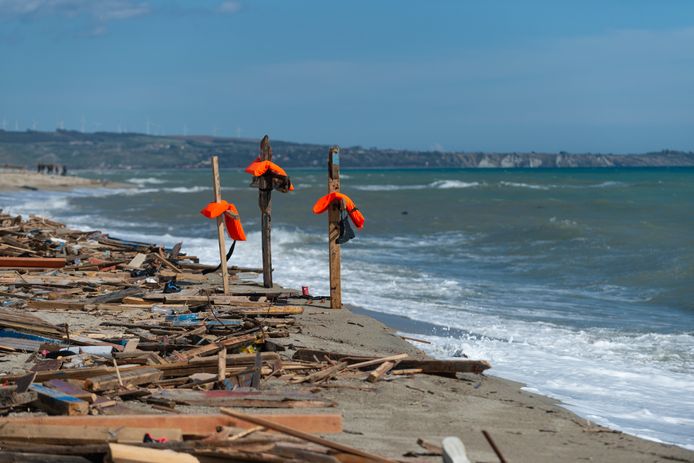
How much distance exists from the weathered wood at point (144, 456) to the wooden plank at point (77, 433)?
32 centimetres

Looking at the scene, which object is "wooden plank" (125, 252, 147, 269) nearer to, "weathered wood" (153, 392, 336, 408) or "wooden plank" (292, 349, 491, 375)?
"wooden plank" (292, 349, 491, 375)

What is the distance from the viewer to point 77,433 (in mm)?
5676

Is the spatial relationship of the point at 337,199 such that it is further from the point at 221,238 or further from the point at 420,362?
the point at 420,362

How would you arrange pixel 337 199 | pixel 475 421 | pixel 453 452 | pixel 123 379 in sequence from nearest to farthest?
pixel 453 452 < pixel 123 379 < pixel 475 421 < pixel 337 199

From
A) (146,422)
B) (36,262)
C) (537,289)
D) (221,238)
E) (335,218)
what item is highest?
(335,218)

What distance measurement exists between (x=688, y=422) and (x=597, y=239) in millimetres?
21389

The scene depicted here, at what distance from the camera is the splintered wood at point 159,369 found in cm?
557

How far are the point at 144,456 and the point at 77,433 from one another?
719mm

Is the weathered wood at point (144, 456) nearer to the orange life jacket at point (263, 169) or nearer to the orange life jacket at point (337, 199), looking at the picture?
the orange life jacket at point (337, 199)

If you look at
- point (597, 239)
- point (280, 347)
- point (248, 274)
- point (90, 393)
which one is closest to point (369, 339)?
point (280, 347)

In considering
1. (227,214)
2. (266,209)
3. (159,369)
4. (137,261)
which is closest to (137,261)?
(137,261)

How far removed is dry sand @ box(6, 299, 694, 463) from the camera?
21.1 feet

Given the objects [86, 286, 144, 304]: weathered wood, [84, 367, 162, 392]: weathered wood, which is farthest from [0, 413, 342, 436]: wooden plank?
[86, 286, 144, 304]: weathered wood

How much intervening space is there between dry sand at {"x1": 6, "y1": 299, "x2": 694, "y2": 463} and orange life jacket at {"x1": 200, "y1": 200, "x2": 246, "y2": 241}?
382cm
